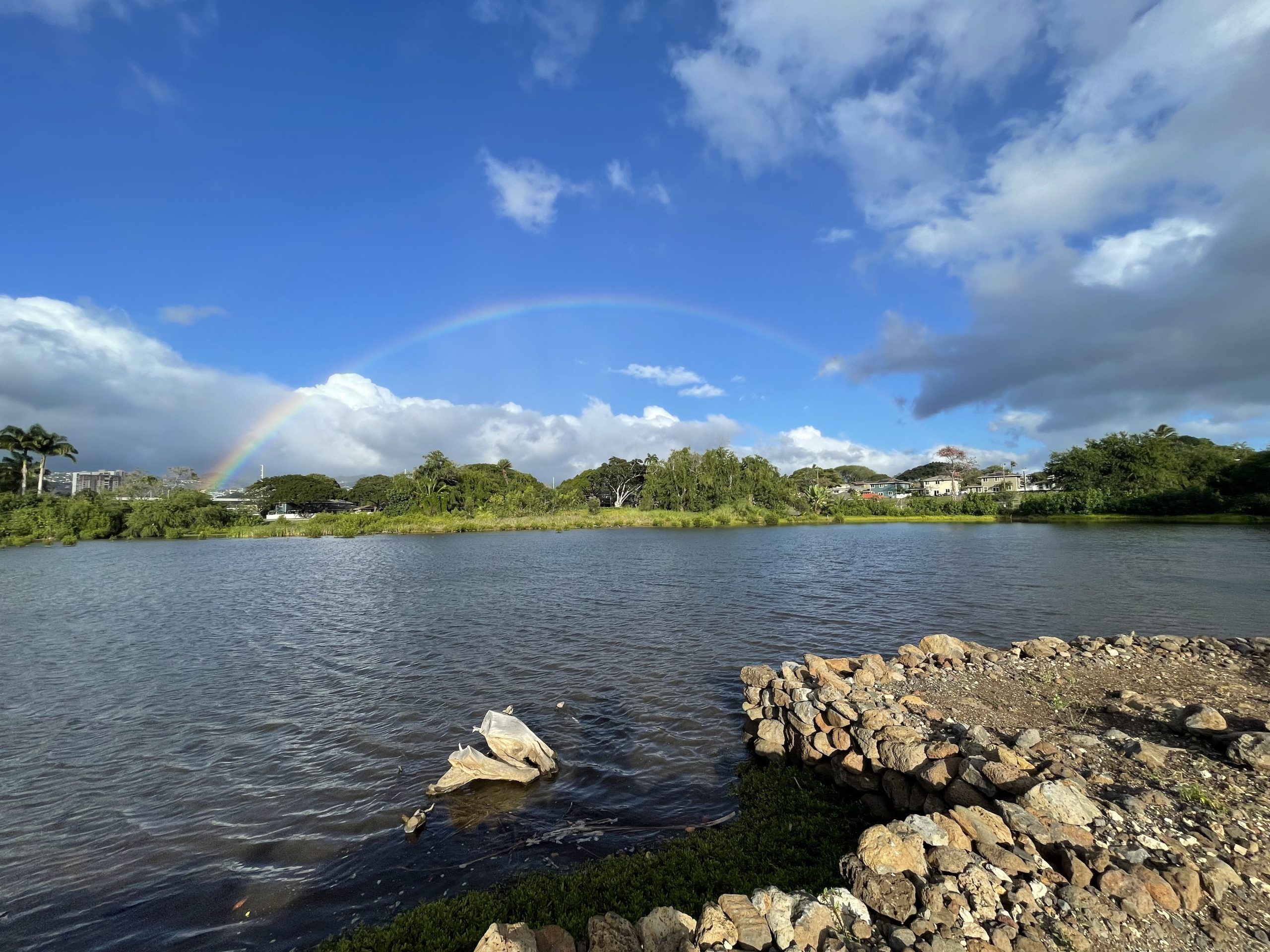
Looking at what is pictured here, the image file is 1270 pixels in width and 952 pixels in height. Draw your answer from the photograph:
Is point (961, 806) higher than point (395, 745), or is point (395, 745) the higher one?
point (961, 806)

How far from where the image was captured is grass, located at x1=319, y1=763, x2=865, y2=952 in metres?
6.15

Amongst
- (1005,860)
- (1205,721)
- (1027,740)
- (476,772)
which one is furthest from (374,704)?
(1205,721)

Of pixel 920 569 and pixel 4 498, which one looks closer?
pixel 920 569

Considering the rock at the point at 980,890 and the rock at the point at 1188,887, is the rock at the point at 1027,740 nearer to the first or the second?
the rock at the point at 1188,887

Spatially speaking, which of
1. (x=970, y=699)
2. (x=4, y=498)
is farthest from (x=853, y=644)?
(x=4, y=498)

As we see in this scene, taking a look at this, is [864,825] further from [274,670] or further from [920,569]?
[920,569]

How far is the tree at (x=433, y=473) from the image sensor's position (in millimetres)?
111562

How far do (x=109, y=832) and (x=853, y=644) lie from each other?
18.5 meters

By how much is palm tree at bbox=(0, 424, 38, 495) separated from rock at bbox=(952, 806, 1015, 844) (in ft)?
399

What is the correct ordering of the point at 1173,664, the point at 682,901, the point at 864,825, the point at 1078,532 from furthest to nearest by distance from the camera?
the point at 1078,532
the point at 1173,664
the point at 864,825
the point at 682,901

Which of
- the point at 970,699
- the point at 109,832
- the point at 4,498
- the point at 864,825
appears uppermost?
the point at 4,498

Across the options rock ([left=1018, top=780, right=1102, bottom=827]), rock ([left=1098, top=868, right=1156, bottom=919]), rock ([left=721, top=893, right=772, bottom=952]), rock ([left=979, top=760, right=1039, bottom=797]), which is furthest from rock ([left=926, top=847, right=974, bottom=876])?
rock ([left=721, top=893, right=772, bottom=952])

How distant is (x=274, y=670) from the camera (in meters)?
18.1

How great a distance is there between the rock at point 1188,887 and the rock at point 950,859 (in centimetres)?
162
